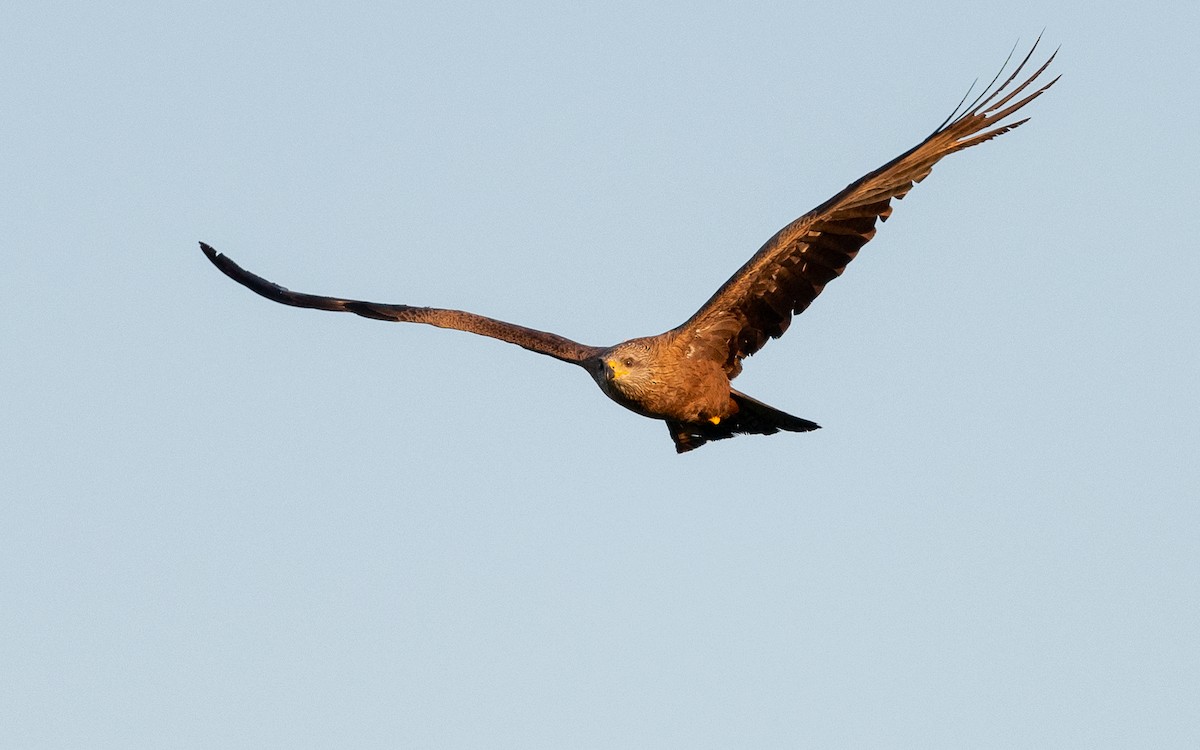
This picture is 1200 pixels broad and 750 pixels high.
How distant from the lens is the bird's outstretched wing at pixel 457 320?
12008mm

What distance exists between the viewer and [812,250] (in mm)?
11492

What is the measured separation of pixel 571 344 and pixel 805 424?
160 centimetres

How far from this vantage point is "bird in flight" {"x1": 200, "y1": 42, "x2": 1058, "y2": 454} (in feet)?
36.1

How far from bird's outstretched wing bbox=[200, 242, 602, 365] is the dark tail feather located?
0.81m

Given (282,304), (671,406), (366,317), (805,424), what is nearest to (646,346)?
(671,406)

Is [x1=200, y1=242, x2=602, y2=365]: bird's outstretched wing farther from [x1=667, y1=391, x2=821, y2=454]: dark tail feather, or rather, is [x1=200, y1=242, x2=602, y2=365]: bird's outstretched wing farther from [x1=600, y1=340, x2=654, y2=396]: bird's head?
[x1=667, y1=391, x2=821, y2=454]: dark tail feather

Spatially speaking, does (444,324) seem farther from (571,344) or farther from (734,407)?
(734,407)

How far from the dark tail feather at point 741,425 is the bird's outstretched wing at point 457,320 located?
813 mm

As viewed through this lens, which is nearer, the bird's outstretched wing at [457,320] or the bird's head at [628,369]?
the bird's head at [628,369]

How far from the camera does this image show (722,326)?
38.3 ft

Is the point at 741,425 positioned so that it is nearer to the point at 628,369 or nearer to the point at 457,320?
the point at 628,369

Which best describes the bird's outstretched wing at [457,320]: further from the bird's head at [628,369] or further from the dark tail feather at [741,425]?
the dark tail feather at [741,425]

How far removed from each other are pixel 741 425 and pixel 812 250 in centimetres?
132

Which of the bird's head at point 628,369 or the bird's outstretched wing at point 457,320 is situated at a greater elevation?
the bird's outstretched wing at point 457,320
